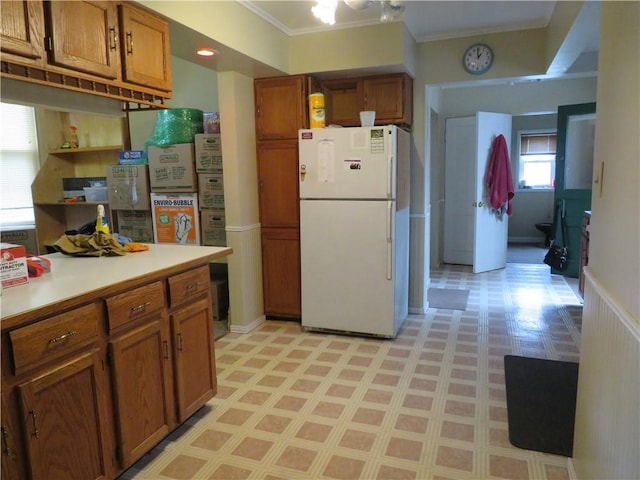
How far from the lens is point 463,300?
4555 millimetres

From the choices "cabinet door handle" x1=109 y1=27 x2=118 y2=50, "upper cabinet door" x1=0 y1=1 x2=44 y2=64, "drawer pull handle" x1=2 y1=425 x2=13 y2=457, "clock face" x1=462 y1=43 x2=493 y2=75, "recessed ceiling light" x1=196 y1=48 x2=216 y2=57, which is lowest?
"drawer pull handle" x1=2 y1=425 x2=13 y2=457

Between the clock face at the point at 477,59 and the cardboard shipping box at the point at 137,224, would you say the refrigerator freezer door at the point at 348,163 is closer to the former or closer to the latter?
the clock face at the point at 477,59

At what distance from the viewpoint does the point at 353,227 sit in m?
3.44

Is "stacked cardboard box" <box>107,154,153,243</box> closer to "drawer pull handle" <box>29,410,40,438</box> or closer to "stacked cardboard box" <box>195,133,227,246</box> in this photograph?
"stacked cardboard box" <box>195,133,227,246</box>

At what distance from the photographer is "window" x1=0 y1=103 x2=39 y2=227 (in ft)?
13.0

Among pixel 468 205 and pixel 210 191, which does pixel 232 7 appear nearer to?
pixel 210 191

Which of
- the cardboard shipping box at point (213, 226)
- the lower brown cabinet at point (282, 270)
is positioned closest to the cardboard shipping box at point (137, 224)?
the cardboard shipping box at point (213, 226)

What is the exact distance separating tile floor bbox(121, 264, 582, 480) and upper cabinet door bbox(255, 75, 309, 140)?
1.70 metres

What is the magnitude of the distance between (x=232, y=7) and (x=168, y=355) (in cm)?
219

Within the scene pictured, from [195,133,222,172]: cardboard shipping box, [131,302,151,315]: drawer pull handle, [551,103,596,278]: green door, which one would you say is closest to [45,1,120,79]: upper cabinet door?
[131,302,151,315]: drawer pull handle

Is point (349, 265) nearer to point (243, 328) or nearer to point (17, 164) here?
point (243, 328)

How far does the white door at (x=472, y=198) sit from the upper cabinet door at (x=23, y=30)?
5.03m

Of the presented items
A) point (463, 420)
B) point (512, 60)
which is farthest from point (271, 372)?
point (512, 60)

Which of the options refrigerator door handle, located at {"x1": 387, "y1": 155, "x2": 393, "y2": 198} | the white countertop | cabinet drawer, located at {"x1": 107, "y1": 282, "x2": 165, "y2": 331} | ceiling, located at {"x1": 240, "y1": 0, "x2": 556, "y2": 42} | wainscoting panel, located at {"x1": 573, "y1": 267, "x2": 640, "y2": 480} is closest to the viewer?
wainscoting panel, located at {"x1": 573, "y1": 267, "x2": 640, "y2": 480}
